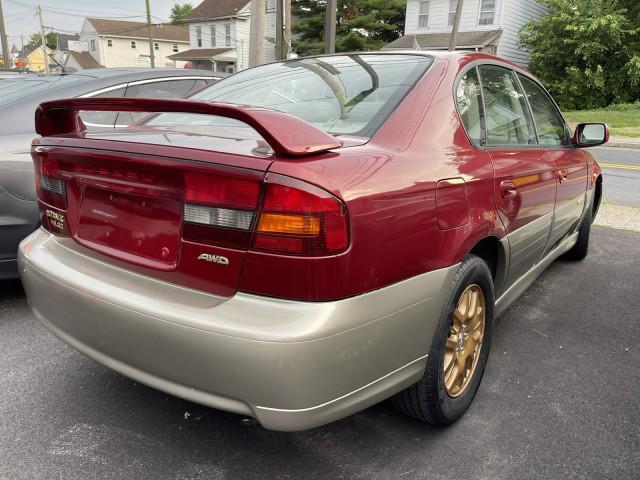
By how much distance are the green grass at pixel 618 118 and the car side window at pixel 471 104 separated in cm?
1748

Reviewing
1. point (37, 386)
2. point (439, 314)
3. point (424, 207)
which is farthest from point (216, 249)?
point (37, 386)

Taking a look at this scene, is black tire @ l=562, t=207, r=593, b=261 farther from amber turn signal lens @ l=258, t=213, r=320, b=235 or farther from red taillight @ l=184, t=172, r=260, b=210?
red taillight @ l=184, t=172, r=260, b=210

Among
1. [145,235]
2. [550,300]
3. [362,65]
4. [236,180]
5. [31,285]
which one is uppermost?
[362,65]

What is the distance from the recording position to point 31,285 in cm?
221

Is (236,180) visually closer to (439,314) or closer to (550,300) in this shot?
(439,314)

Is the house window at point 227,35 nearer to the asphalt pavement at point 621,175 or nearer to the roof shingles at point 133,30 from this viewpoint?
the roof shingles at point 133,30

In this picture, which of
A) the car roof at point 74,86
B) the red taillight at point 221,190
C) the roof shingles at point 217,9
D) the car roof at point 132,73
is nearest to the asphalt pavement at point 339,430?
the red taillight at point 221,190

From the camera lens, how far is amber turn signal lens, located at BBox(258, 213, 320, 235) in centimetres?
159

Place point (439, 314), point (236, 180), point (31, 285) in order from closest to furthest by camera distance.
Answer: point (236, 180) < point (439, 314) < point (31, 285)

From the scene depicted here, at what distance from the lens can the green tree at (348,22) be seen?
30688 millimetres

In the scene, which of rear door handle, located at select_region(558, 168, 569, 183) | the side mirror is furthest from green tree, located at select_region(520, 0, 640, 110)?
rear door handle, located at select_region(558, 168, 569, 183)

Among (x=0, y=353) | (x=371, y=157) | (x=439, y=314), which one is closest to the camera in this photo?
(x=371, y=157)

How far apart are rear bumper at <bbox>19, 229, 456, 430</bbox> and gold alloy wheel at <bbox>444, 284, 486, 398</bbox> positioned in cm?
33

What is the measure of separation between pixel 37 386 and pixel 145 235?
1302 mm
